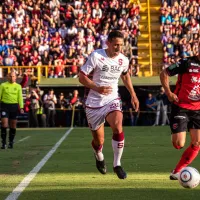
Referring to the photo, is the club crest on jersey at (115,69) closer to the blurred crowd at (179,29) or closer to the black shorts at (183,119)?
the black shorts at (183,119)

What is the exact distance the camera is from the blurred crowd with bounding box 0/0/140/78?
38.2 m

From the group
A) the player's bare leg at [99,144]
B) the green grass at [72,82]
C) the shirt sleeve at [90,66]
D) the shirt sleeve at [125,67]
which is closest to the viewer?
the shirt sleeve at [90,66]

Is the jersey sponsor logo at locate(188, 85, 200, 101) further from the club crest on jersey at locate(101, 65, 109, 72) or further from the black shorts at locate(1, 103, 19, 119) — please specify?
the black shorts at locate(1, 103, 19, 119)

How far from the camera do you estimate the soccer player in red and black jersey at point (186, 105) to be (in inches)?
464

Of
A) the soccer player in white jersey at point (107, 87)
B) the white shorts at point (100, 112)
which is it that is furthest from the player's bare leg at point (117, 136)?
the white shorts at point (100, 112)

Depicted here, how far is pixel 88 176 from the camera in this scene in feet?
41.2

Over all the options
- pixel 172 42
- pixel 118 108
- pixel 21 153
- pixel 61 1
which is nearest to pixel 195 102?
pixel 118 108

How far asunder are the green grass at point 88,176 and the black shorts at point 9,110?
1.30 meters

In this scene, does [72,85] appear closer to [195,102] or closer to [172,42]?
[172,42]

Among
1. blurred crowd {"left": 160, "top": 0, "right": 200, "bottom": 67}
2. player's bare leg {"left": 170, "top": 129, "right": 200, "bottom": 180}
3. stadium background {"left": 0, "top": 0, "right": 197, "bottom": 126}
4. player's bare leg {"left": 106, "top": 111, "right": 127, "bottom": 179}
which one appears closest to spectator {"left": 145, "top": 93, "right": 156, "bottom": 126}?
stadium background {"left": 0, "top": 0, "right": 197, "bottom": 126}

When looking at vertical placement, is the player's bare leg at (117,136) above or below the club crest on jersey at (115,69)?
below

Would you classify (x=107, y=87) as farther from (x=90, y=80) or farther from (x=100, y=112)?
(x=100, y=112)

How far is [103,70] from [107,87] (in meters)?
0.30

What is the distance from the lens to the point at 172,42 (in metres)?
39.5
